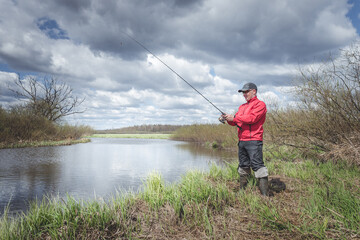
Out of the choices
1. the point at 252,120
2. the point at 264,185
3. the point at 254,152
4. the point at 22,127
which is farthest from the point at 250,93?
the point at 22,127

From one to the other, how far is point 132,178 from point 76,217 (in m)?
5.93

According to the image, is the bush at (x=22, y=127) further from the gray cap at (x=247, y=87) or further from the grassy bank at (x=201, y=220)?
the gray cap at (x=247, y=87)

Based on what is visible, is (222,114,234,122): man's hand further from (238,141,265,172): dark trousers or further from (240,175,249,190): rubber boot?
(240,175,249,190): rubber boot

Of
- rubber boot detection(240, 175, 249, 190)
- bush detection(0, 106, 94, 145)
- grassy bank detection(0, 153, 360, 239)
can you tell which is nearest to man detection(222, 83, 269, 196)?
rubber boot detection(240, 175, 249, 190)

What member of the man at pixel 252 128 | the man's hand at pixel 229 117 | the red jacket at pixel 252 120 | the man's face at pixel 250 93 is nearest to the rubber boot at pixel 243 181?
the man at pixel 252 128

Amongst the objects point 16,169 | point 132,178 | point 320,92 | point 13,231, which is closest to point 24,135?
point 16,169

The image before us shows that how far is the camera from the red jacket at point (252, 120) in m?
4.03

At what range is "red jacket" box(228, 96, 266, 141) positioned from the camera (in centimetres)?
403

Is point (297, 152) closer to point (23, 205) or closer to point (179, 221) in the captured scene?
point (179, 221)

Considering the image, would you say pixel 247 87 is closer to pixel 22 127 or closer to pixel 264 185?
pixel 264 185

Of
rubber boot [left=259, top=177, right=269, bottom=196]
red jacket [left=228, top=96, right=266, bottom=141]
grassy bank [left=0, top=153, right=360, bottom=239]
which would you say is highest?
red jacket [left=228, top=96, right=266, bottom=141]

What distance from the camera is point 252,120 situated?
13.2 feet

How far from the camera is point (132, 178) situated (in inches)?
361

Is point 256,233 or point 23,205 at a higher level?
point 256,233
